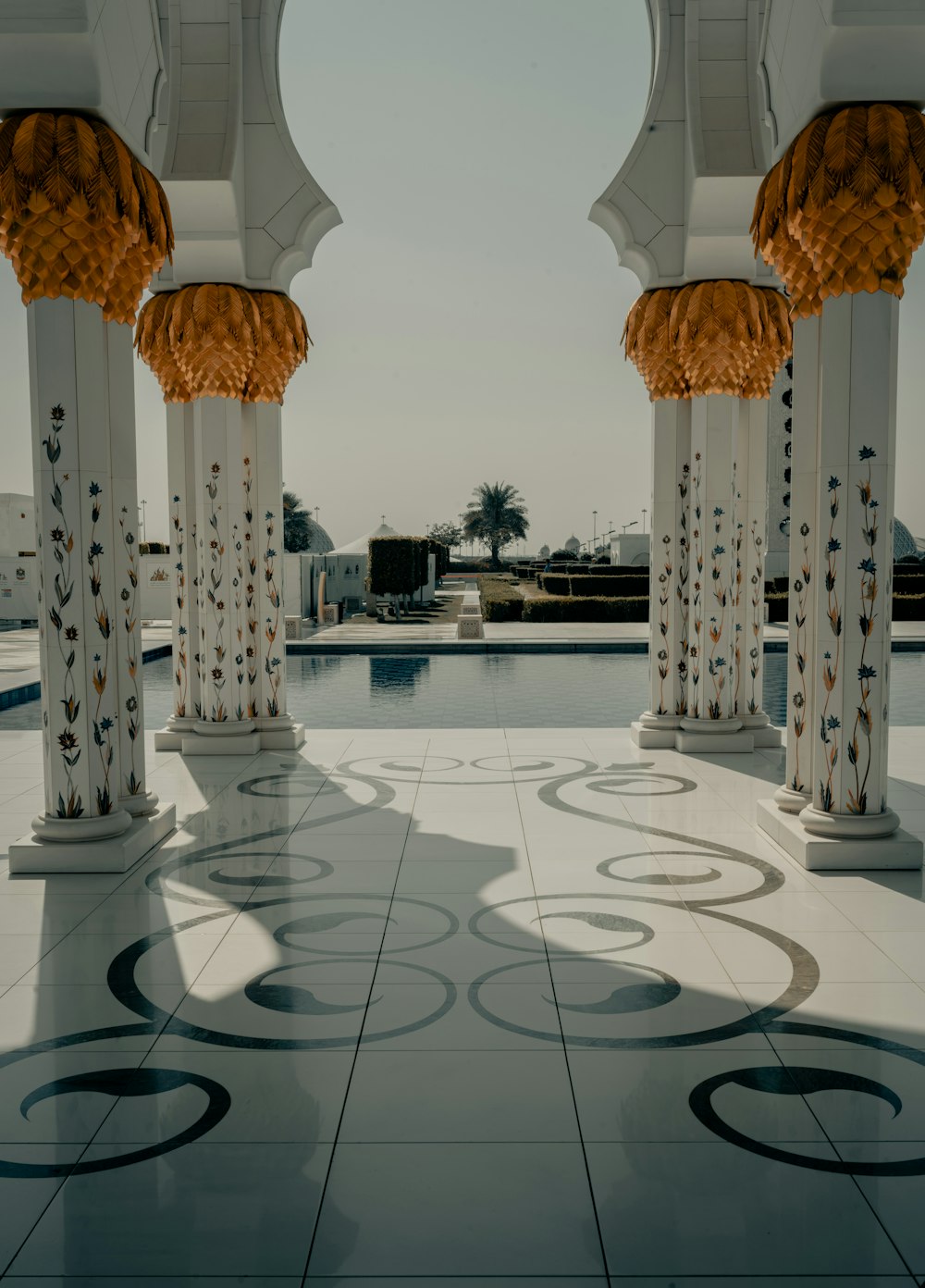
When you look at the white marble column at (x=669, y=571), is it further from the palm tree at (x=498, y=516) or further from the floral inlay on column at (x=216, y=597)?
the palm tree at (x=498, y=516)

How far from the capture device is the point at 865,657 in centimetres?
391

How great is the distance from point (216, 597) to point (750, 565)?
10.2ft

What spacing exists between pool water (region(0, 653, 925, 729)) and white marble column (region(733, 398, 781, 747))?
1588 mm

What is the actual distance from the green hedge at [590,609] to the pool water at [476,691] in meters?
4.82

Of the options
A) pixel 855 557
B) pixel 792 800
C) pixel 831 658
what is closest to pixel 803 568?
pixel 855 557

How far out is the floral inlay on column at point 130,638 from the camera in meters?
4.12

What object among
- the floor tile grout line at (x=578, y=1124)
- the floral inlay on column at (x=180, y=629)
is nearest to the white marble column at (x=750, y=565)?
the floral inlay on column at (x=180, y=629)

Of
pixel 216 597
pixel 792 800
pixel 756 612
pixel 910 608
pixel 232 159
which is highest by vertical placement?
pixel 232 159

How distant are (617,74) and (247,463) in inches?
135

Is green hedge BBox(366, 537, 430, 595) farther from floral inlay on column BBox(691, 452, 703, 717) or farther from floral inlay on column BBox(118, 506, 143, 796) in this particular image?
floral inlay on column BBox(118, 506, 143, 796)

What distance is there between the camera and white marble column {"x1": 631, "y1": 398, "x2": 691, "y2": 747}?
20.2 feet

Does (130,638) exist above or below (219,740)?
above

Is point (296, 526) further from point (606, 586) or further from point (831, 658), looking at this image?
point (831, 658)

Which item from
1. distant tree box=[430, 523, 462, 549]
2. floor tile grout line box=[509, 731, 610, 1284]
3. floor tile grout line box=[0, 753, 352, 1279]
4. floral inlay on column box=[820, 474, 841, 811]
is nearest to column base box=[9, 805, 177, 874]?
floor tile grout line box=[0, 753, 352, 1279]
